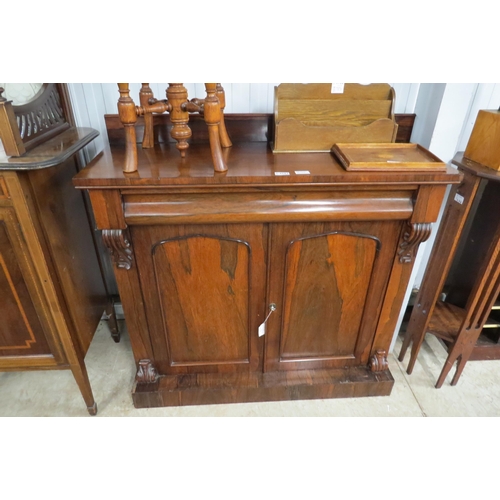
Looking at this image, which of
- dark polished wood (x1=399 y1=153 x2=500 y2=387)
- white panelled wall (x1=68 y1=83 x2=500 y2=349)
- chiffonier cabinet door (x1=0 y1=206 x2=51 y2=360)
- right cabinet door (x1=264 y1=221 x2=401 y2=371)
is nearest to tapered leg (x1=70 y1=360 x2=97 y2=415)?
chiffonier cabinet door (x1=0 y1=206 x2=51 y2=360)

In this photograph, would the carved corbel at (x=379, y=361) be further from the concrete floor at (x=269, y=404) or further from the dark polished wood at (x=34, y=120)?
the dark polished wood at (x=34, y=120)

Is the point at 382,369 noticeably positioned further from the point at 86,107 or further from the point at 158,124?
the point at 86,107

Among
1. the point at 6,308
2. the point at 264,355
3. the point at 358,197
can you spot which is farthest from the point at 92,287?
the point at 358,197

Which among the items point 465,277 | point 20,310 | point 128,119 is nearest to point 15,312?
point 20,310

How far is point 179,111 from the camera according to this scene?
107cm

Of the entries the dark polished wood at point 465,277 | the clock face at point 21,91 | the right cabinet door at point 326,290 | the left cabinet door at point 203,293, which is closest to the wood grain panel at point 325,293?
the right cabinet door at point 326,290

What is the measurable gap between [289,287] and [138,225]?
1.77 feet

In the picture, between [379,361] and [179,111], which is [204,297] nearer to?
[179,111]

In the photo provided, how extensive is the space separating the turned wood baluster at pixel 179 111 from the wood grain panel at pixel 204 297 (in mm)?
308

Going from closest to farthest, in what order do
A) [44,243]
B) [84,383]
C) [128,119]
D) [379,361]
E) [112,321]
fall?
[128,119], [44,243], [84,383], [379,361], [112,321]

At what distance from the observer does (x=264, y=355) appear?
57.2 inches

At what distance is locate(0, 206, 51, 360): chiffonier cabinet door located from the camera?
109 cm

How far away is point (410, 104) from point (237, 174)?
80cm

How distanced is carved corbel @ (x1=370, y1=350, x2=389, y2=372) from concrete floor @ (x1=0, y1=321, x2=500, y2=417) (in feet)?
0.50
